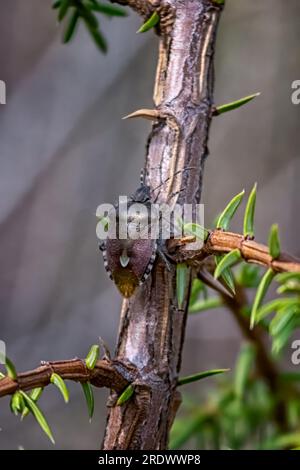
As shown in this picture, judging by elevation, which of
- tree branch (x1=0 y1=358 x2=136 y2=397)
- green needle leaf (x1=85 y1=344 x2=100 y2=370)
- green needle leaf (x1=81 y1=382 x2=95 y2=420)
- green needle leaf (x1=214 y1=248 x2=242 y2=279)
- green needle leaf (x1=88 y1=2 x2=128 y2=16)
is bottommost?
green needle leaf (x1=81 y1=382 x2=95 y2=420)

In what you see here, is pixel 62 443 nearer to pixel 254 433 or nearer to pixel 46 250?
pixel 46 250

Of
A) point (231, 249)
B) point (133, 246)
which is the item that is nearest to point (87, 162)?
point (133, 246)

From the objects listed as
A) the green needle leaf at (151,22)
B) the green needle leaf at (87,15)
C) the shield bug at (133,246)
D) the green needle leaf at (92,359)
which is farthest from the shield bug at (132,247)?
the green needle leaf at (87,15)

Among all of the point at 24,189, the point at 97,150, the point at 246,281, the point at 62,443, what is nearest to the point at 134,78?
the point at 97,150

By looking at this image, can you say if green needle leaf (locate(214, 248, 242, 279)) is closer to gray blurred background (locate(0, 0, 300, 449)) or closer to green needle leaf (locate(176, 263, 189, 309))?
green needle leaf (locate(176, 263, 189, 309))

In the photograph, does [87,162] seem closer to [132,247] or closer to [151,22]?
[151,22]

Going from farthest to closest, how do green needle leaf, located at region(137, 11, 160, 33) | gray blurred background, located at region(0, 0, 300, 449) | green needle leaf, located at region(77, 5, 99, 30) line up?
gray blurred background, located at region(0, 0, 300, 449) < green needle leaf, located at region(77, 5, 99, 30) < green needle leaf, located at region(137, 11, 160, 33)

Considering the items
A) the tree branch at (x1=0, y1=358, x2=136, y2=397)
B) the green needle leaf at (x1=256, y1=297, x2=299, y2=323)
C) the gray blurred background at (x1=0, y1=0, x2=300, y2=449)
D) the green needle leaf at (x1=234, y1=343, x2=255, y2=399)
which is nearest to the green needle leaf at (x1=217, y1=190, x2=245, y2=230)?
the green needle leaf at (x1=256, y1=297, x2=299, y2=323)
